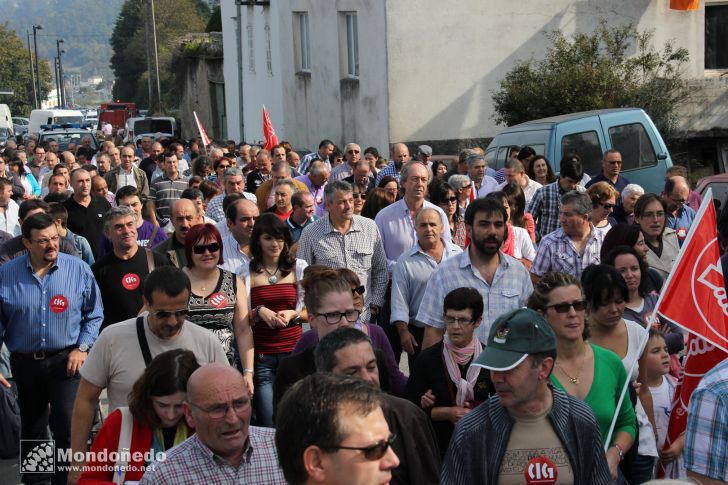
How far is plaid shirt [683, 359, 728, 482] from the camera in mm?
3750

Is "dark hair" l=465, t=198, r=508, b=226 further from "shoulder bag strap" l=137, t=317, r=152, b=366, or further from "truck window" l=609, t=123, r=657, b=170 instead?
"truck window" l=609, t=123, r=657, b=170

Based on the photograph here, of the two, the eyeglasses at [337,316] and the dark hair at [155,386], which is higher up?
the eyeglasses at [337,316]

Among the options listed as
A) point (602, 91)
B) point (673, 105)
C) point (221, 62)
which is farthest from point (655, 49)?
point (221, 62)

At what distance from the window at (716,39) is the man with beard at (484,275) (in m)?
20.2

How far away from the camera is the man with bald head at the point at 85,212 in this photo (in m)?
11.9

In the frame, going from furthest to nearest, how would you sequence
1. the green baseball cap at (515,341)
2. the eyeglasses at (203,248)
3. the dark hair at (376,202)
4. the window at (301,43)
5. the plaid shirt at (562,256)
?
the window at (301,43) < the dark hair at (376,202) < the plaid shirt at (562,256) < the eyeglasses at (203,248) < the green baseball cap at (515,341)

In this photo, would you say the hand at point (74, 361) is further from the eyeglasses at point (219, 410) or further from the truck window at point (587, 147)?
the truck window at point (587, 147)

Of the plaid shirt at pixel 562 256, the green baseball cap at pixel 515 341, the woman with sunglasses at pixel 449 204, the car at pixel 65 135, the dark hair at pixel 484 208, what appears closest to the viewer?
the green baseball cap at pixel 515 341

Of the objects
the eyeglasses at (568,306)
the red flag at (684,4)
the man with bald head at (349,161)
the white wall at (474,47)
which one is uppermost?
the red flag at (684,4)

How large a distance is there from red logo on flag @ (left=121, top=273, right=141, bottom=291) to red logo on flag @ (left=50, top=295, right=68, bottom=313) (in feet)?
1.98

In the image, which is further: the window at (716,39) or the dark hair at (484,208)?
the window at (716,39)

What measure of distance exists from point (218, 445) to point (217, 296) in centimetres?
280

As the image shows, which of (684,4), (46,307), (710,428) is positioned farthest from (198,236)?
(684,4)

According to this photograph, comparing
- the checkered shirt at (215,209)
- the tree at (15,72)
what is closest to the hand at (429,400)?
the checkered shirt at (215,209)
